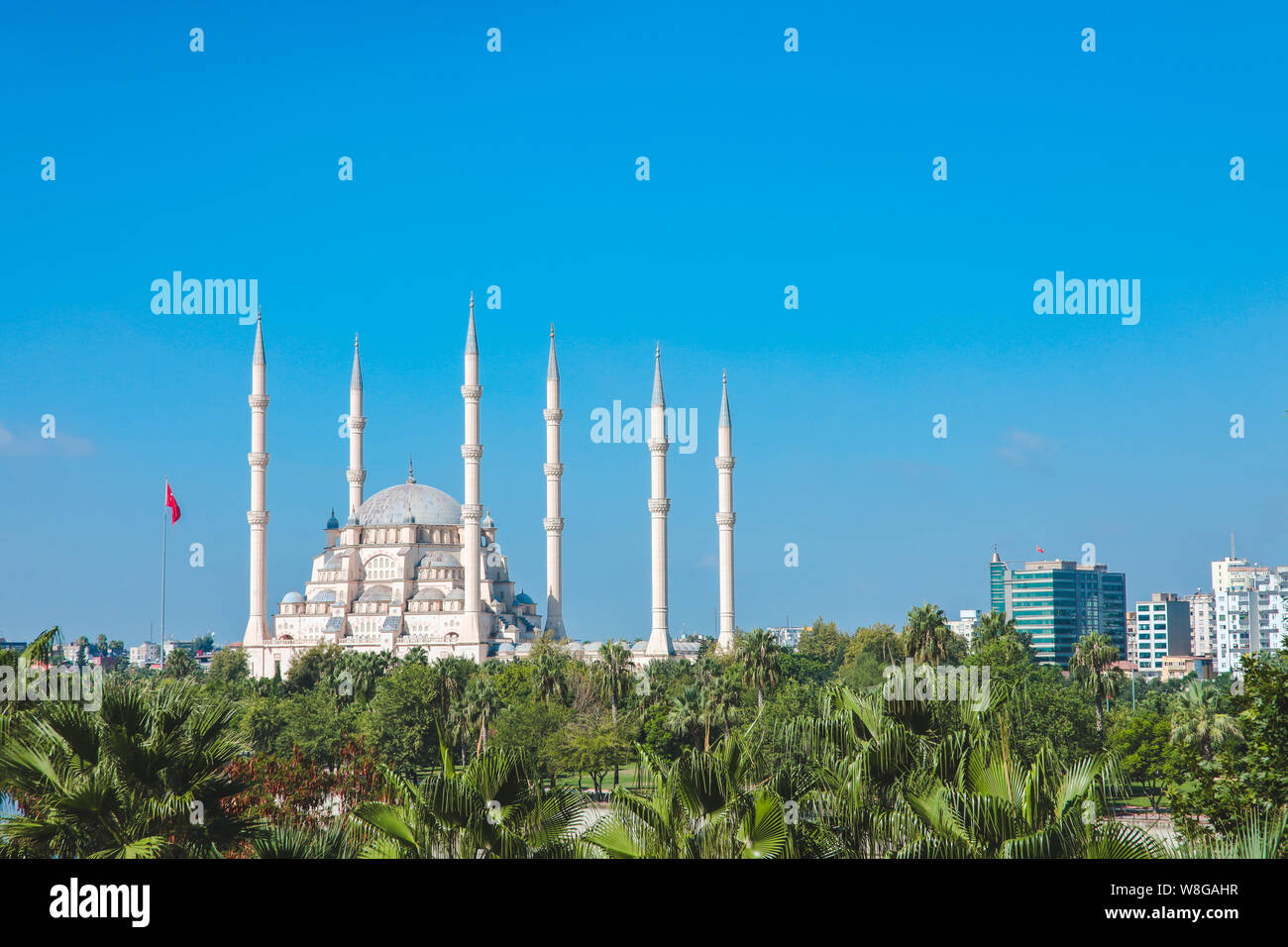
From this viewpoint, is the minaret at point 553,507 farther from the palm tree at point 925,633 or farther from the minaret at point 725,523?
the palm tree at point 925,633

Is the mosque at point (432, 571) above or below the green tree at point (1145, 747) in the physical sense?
above

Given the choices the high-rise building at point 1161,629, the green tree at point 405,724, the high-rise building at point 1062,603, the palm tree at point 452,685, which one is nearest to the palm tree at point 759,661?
the palm tree at point 452,685

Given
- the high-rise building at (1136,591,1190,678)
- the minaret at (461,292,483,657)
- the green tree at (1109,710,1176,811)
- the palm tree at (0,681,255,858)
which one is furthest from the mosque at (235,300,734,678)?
the high-rise building at (1136,591,1190,678)

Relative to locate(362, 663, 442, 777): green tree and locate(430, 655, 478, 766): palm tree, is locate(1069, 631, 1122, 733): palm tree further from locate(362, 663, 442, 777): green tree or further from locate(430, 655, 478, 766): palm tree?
locate(362, 663, 442, 777): green tree

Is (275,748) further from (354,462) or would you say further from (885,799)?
(354,462)
